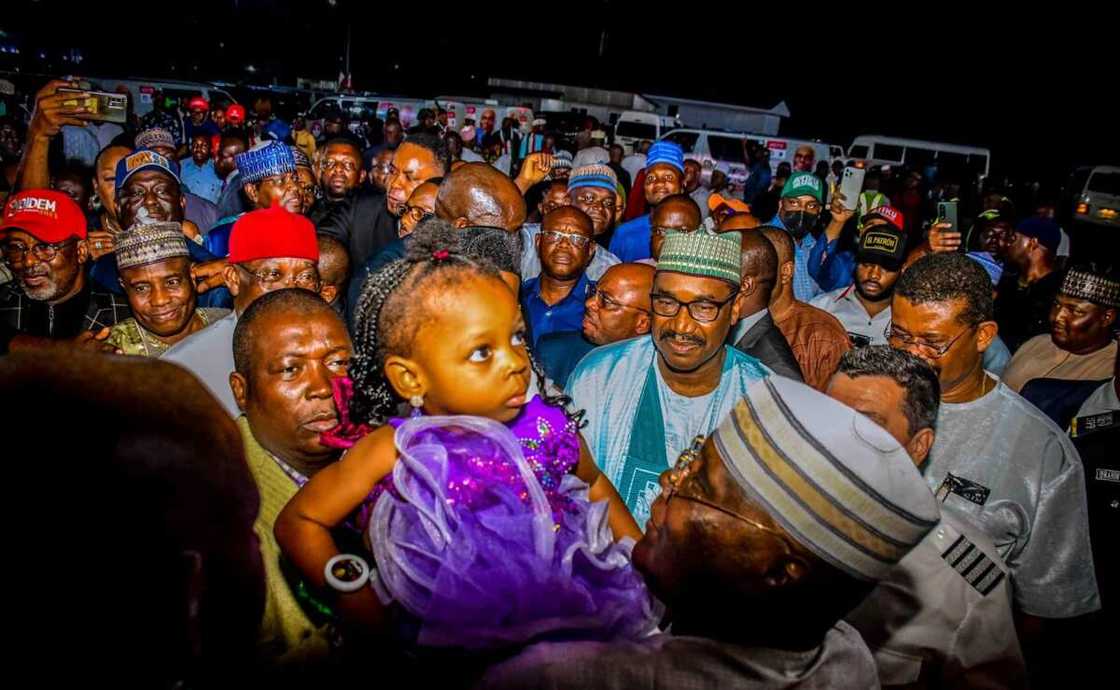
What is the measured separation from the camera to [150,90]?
15578 millimetres

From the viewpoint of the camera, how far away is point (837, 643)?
145 centimetres

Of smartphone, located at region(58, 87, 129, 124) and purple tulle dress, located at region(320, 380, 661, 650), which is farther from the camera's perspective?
smartphone, located at region(58, 87, 129, 124)

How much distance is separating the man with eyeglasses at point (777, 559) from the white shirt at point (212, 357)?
199 cm

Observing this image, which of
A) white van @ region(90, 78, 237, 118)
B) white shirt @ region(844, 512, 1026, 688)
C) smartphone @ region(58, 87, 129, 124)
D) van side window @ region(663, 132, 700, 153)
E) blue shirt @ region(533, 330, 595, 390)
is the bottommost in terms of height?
white shirt @ region(844, 512, 1026, 688)

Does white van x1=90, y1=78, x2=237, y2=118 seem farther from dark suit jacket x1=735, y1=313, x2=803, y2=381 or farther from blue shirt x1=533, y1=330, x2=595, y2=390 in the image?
dark suit jacket x1=735, y1=313, x2=803, y2=381

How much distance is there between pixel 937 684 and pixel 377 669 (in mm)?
1635

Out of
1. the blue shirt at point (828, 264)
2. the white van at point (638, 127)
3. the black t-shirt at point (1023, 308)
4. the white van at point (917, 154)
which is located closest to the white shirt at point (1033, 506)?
the black t-shirt at point (1023, 308)

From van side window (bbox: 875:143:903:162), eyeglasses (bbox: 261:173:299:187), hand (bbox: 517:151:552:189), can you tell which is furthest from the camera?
van side window (bbox: 875:143:903:162)

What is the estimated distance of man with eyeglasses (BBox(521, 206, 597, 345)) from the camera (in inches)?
183

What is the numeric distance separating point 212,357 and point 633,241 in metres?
4.72

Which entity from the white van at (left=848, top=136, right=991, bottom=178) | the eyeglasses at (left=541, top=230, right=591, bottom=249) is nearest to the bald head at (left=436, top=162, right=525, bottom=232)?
the eyeglasses at (left=541, top=230, right=591, bottom=249)

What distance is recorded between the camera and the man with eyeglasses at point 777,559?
130cm

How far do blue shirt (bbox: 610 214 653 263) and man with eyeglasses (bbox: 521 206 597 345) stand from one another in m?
1.94

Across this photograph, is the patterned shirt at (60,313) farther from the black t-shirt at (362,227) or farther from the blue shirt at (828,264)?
the blue shirt at (828,264)
